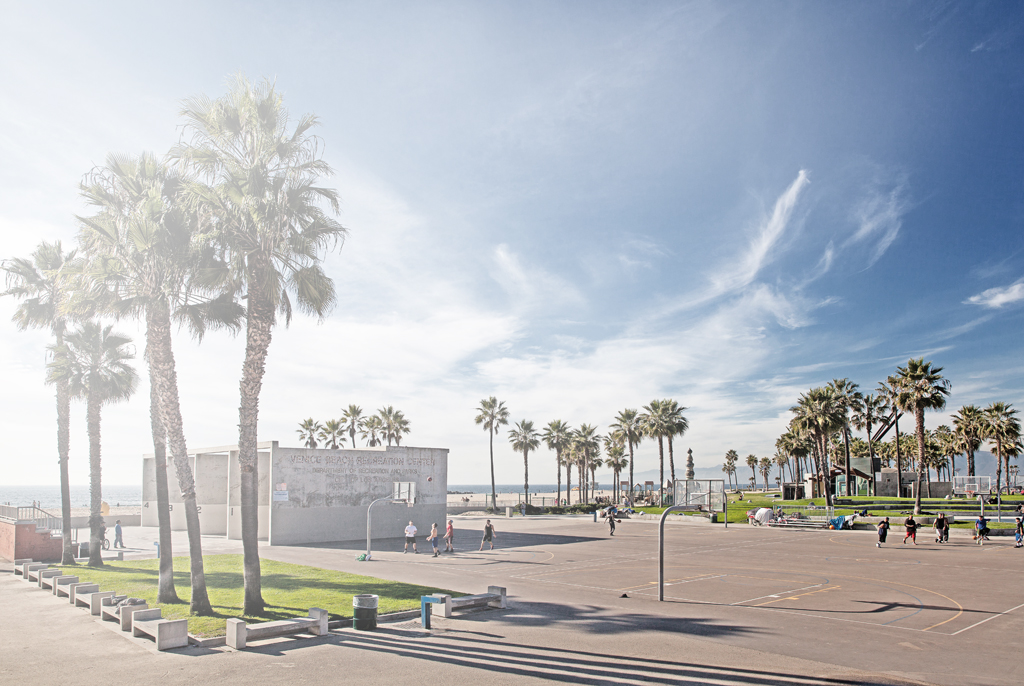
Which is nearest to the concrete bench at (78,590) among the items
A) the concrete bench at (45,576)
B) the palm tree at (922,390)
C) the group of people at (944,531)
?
the concrete bench at (45,576)

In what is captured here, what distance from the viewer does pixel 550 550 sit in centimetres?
3475

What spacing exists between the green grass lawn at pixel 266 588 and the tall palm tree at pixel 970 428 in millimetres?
99395

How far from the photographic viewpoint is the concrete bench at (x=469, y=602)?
16438 millimetres

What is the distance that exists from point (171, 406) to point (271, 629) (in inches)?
291

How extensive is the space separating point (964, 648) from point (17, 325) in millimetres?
36361

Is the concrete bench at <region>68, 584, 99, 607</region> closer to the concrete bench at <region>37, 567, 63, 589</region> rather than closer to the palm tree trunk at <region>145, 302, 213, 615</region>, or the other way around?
the palm tree trunk at <region>145, 302, 213, 615</region>

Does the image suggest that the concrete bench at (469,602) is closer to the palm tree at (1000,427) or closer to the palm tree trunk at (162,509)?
the palm tree trunk at (162,509)

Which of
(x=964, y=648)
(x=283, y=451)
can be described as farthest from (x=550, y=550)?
(x=964, y=648)

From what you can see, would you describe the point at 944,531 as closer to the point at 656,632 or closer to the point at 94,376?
the point at 656,632

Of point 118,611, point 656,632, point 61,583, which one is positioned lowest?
point 61,583

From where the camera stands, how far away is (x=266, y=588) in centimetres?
2084

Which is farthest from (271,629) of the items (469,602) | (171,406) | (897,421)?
(897,421)

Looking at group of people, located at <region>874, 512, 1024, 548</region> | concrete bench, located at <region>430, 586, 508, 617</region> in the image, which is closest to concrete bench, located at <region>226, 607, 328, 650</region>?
concrete bench, located at <region>430, 586, 508, 617</region>

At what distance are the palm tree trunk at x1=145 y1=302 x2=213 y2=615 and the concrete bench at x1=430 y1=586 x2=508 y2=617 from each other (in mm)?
6210
